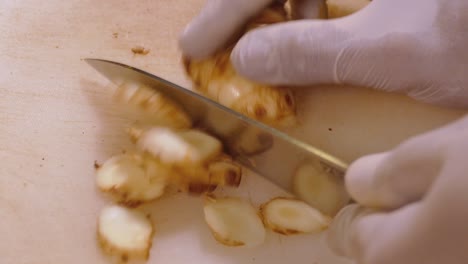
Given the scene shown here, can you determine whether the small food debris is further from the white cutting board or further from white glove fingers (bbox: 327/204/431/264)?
white glove fingers (bbox: 327/204/431/264)

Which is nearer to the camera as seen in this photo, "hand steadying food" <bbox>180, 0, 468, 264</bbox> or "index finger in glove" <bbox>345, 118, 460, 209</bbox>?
"index finger in glove" <bbox>345, 118, 460, 209</bbox>

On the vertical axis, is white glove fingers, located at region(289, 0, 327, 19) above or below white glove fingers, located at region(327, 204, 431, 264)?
above

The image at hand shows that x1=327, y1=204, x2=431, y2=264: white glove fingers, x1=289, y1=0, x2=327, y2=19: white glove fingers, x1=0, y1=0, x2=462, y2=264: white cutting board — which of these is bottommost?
x1=0, y1=0, x2=462, y2=264: white cutting board

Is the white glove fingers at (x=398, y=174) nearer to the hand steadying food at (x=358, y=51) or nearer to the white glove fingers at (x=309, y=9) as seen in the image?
the hand steadying food at (x=358, y=51)

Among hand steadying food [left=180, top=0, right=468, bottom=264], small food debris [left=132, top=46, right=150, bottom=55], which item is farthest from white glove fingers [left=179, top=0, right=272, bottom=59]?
small food debris [left=132, top=46, right=150, bottom=55]

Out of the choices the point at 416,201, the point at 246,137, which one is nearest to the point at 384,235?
the point at 416,201

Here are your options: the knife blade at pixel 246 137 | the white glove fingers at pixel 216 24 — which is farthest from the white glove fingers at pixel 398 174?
the white glove fingers at pixel 216 24
